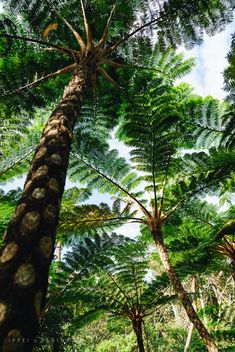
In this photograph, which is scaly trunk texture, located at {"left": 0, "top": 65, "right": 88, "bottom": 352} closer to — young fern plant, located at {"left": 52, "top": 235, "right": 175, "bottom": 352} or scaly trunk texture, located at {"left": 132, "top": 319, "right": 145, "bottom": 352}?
young fern plant, located at {"left": 52, "top": 235, "right": 175, "bottom": 352}

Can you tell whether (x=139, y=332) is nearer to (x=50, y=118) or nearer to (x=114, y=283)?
(x=114, y=283)

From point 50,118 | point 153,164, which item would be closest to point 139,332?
point 153,164

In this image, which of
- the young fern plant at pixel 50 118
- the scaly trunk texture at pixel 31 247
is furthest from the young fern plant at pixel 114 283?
the scaly trunk texture at pixel 31 247

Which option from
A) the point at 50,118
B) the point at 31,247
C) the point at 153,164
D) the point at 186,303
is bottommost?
the point at 31,247

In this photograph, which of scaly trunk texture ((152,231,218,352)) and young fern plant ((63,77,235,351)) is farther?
young fern plant ((63,77,235,351))

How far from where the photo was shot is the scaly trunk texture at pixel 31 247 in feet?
3.08

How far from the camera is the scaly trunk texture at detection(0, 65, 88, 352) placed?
0.94 meters

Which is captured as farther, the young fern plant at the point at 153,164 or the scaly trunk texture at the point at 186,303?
the young fern plant at the point at 153,164

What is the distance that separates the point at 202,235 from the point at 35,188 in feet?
17.4

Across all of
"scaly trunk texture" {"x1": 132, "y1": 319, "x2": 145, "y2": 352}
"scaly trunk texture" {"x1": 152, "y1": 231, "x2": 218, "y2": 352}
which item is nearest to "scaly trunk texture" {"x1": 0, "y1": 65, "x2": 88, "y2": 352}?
"scaly trunk texture" {"x1": 152, "y1": 231, "x2": 218, "y2": 352}

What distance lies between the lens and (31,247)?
1176mm

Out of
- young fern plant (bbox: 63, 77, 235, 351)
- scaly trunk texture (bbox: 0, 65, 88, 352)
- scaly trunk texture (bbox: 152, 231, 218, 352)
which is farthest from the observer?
young fern plant (bbox: 63, 77, 235, 351)

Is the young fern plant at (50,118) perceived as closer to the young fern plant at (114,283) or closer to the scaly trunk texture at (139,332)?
the young fern plant at (114,283)

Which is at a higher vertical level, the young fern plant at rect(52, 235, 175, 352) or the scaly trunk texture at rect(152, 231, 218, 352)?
the young fern plant at rect(52, 235, 175, 352)
